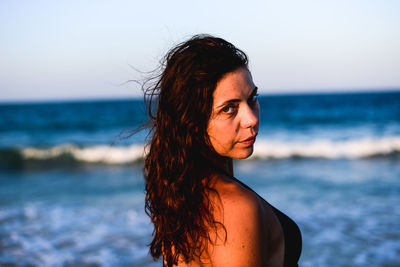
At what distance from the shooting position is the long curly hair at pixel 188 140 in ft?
5.44

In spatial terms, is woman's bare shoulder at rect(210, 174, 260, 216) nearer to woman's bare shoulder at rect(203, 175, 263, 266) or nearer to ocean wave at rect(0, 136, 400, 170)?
woman's bare shoulder at rect(203, 175, 263, 266)

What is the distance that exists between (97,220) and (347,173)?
6.56 m

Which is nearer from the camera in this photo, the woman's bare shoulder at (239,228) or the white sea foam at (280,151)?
the woman's bare shoulder at (239,228)

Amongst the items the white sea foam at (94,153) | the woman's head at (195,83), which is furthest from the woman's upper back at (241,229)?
the white sea foam at (94,153)

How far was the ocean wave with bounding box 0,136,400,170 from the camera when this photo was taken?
1291 cm

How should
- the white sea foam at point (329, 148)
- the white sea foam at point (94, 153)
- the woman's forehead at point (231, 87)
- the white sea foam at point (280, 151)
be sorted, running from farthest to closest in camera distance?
the white sea foam at point (94, 153)
the white sea foam at point (280, 151)
the white sea foam at point (329, 148)
the woman's forehead at point (231, 87)

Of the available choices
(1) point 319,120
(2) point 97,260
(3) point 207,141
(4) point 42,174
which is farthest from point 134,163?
(1) point 319,120

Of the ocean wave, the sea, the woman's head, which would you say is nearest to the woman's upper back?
the woman's head

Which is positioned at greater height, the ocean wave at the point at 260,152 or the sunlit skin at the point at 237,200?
the sunlit skin at the point at 237,200

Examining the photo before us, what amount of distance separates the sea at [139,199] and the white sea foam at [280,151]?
39mm

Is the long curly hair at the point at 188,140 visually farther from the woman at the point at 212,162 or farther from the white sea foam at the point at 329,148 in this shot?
the white sea foam at the point at 329,148

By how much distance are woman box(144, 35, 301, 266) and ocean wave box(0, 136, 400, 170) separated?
10.9m

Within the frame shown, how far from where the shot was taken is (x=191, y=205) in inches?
66.8

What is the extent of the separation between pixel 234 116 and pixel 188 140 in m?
0.25
